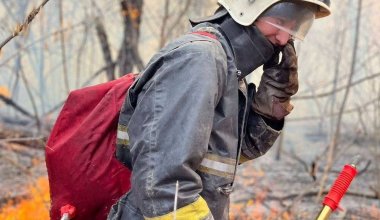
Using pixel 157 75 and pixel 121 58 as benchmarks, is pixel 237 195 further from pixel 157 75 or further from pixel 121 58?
pixel 157 75

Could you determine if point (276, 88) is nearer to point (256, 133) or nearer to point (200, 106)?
point (256, 133)

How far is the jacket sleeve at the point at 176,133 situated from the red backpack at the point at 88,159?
0.26 metres

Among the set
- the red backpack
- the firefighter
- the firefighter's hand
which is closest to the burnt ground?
the red backpack

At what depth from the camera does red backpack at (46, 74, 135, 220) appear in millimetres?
2311

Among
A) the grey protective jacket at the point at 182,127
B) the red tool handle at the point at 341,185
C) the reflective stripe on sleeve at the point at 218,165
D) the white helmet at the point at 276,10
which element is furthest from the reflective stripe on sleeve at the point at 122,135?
the red tool handle at the point at 341,185

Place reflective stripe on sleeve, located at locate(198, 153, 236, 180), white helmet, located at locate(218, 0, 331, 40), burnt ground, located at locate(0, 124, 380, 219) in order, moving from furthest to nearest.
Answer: burnt ground, located at locate(0, 124, 380, 219)
white helmet, located at locate(218, 0, 331, 40)
reflective stripe on sleeve, located at locate(198, 153, 236, 180)

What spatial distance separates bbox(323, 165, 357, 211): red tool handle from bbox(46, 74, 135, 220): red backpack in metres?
0.90

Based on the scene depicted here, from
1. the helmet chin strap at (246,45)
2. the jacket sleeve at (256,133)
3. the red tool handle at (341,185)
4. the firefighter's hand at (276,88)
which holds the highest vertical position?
the helmet chin strap at (246,45)

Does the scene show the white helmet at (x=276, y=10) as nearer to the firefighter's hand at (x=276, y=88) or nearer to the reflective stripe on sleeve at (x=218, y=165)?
Answer: the firefighter's hand at (x=276, y=88)

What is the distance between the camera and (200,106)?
2.01 m

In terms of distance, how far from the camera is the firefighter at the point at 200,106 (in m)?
2.02

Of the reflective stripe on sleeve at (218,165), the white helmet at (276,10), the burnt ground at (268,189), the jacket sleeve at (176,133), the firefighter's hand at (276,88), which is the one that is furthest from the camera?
the burnt ground at (268,189)

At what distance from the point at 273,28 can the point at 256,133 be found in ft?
1.99

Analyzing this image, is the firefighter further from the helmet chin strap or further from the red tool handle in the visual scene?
the red tool handle
